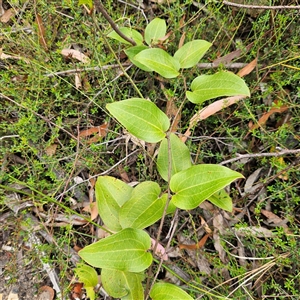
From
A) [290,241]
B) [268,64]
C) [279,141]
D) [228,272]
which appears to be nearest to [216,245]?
[228,272]

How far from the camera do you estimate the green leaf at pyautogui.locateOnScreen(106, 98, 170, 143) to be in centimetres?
104

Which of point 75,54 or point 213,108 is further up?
point 213,108

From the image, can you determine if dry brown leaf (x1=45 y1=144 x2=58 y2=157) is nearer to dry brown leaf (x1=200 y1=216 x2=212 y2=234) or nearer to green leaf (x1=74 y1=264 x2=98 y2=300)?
green leaf (x1=74 y1=264 x2=98 y2=300)

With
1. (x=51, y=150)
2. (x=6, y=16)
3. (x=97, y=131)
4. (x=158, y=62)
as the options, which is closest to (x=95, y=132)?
(x=97, y=131)

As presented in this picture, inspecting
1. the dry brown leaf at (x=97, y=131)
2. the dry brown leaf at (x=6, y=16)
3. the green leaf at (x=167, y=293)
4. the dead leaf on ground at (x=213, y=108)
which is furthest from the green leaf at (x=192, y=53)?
the dry brown leaf at (x=6, y=16)

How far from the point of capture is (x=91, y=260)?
96 cm

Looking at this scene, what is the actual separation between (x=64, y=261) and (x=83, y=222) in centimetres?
20

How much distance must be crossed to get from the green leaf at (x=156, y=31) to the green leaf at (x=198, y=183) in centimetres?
64

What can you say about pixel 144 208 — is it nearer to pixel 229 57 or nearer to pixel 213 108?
pixel 213 108

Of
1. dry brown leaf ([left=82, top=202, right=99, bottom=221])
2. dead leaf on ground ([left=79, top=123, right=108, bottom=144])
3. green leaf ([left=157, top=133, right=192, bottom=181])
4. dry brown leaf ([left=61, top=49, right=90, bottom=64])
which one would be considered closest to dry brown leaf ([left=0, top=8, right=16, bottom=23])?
dry brown leaf ([left=61, top=49, right=90, bottom=64])

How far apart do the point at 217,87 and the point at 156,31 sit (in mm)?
440

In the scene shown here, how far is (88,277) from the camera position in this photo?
4.22 ft

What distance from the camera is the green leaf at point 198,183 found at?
975 millimetres

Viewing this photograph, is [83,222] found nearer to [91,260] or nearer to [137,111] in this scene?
[91,260]
